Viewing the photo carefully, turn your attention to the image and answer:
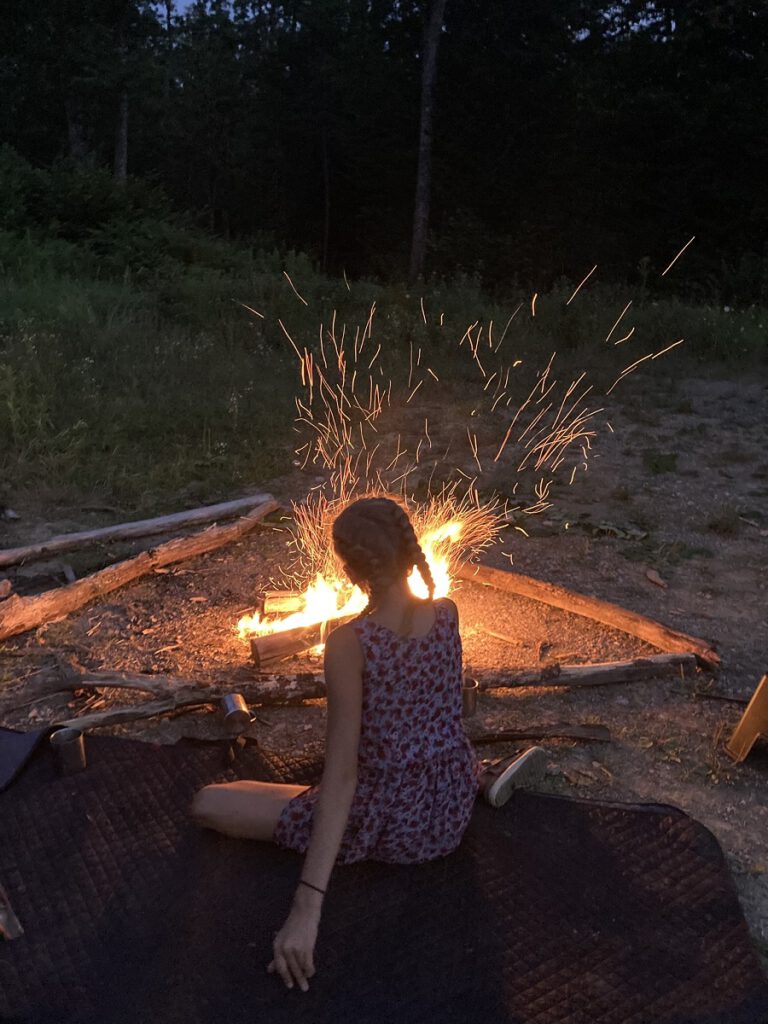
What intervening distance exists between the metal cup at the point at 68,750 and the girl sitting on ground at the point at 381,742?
0.90 m

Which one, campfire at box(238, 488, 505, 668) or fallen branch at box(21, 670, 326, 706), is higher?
campfire at box(238, 488, 505, 668)

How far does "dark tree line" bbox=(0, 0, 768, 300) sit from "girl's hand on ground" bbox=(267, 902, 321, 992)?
14.9m

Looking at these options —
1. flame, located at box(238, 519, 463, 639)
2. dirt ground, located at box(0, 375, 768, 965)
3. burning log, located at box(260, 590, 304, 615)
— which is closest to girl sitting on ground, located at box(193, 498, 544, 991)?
dirt ground, located at box(0, 375, 768, 965)

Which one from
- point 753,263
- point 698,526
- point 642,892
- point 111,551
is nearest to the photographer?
point 642,892

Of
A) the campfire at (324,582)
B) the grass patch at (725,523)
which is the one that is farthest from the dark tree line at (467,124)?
the campfire at (324,582)

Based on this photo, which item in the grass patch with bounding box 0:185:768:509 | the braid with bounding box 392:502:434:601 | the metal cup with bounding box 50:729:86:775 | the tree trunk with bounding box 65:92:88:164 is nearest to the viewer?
the braid with bounding box 392:502:434:601

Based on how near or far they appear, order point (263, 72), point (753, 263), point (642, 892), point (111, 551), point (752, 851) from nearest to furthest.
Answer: point (642, 892)
point (752, 851)
point (111, 551)
point (753, 263)
point (263, 72)

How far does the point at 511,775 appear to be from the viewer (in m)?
3.45

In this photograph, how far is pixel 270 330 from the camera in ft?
36.7

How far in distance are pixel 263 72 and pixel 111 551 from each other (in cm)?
2653

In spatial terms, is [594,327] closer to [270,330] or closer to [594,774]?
[270,330]

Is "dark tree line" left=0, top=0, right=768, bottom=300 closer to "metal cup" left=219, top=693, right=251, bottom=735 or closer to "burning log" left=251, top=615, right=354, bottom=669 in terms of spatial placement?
"burning log" left=251, top=615, right=354, bottom=669

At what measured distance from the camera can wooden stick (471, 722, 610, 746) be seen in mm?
3982

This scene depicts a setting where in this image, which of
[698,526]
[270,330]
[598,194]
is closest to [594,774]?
[698,526]
